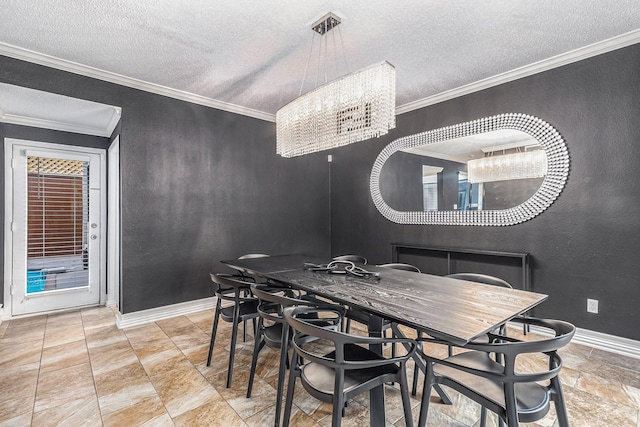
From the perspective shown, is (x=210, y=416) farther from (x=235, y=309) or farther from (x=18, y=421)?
(x=18, y=421)

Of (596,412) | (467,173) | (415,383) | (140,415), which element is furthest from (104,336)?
(467,173)

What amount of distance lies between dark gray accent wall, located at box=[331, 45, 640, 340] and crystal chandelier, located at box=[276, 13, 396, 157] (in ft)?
6.30

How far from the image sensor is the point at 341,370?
4.14 ft

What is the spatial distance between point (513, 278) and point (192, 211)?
3.63 meters

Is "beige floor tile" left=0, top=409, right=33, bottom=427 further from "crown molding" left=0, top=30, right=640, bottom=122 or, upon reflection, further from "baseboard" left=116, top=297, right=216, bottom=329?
"crown molding" left=0, top=30, right=640, bottom=122

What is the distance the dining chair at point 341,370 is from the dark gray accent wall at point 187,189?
2.50 metres

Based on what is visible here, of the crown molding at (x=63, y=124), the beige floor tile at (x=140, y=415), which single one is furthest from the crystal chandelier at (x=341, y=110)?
the crown molding at (x=63, y=124)

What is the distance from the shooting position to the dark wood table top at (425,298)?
132cm

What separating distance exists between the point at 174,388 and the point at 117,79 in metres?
2.97

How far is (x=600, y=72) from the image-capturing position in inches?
104

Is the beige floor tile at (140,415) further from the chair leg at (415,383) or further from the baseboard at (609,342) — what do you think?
the baseboard at (609,342)

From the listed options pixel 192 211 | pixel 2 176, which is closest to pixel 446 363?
pixel 192 211

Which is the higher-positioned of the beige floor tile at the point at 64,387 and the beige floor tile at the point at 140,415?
the beige floor tile at the point at 140,415

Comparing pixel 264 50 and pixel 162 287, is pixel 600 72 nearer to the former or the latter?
pixel 264 50
